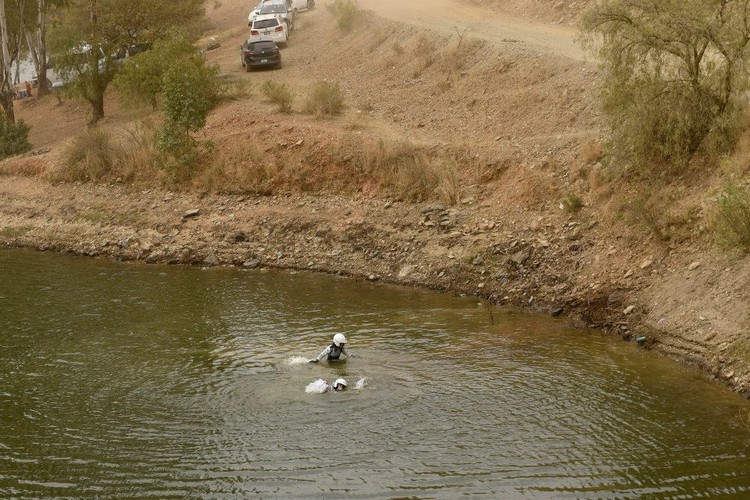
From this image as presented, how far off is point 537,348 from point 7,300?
13.7 m

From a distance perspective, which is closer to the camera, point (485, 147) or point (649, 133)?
point (649, 133)

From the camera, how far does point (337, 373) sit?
60.8 ft

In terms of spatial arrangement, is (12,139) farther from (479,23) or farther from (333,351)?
(333,351)

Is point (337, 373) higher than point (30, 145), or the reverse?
point (30, 145)

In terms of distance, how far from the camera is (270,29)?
47469mm

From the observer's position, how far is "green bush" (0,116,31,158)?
1507 inches

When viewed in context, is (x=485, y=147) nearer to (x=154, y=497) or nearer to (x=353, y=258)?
(x=353, y=258)

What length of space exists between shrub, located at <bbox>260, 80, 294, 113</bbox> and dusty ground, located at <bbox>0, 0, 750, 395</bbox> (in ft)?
1.85

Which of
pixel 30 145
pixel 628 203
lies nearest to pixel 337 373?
pixel 628 203

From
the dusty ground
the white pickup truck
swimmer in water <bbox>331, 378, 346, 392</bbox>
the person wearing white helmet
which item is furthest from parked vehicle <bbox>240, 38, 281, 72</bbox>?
swimmer in water <bbox>331, 378, 346, 392</bbox>

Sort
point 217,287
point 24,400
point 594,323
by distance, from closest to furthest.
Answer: point 24,400 → point 594,323 → point 217,287

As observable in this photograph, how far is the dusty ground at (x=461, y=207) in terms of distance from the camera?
70.2ft

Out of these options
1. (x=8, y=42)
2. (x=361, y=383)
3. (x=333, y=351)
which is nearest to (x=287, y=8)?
(x=8, y=42)

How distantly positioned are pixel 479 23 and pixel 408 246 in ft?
58.5
